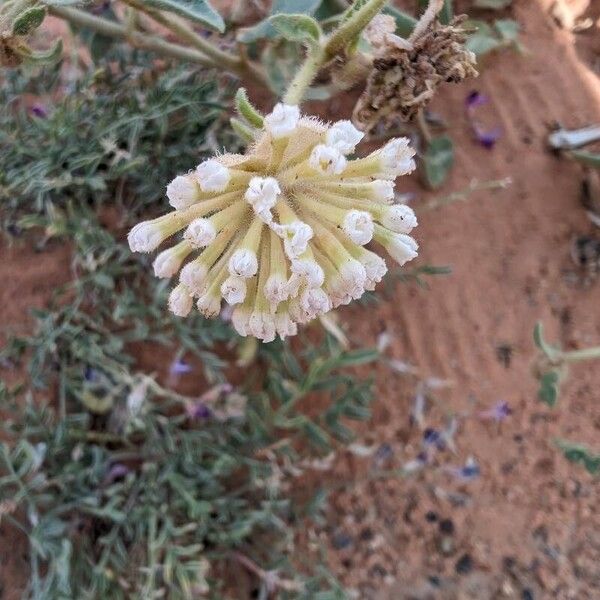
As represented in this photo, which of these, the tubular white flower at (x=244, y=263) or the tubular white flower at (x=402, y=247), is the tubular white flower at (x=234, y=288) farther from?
the tubular white flower at (x=402, y=247)

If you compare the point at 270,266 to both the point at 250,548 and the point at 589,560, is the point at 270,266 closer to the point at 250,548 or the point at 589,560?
the point at 250,548

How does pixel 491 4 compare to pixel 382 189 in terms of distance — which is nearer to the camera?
pixel 382 189

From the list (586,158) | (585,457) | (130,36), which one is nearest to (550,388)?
(585,457)

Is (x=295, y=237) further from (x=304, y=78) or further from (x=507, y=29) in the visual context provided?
(x=507, y=29)

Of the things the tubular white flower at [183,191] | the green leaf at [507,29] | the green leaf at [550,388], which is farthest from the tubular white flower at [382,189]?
the green leaf at [507,29]

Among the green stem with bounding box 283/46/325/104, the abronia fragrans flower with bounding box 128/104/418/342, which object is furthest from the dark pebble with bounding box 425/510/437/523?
the green stem with bounding box 283/46/325/104

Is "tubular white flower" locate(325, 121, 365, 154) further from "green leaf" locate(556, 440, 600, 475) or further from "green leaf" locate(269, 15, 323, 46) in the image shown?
"green leaf" locate(556, 440, 600, 475)
